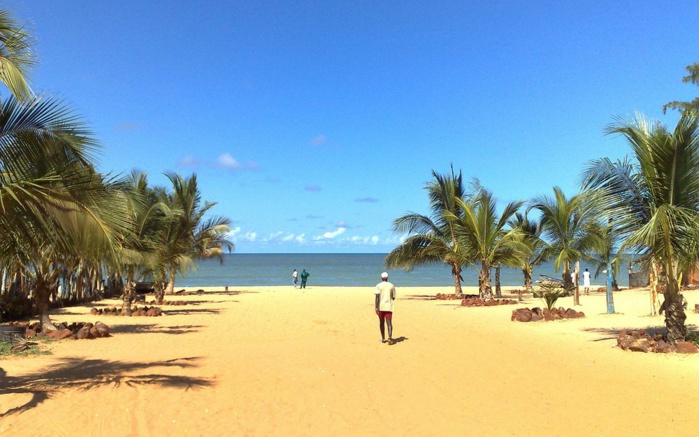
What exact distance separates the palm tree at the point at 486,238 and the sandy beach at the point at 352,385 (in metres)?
7.79

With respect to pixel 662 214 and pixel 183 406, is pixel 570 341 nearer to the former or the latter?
pixel 662 214

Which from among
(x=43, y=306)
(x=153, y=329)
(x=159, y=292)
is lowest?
(x=153, y=329)

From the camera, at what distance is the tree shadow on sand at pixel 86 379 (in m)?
6.30

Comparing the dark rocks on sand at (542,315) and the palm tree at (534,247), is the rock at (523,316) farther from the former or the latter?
the palm tree at (534,247)

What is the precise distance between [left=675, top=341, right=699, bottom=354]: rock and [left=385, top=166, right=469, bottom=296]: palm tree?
1403cm

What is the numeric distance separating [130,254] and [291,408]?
11.4 m

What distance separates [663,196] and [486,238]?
36.1ft

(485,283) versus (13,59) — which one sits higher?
(13,59)

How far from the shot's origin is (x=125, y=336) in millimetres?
11695

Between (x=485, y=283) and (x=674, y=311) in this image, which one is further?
(x=485, y=283)

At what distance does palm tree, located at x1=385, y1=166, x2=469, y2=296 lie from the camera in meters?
23.2

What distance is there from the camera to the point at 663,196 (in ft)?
29.6

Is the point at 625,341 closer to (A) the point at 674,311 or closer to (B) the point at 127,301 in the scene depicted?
(A) the point at 674,311

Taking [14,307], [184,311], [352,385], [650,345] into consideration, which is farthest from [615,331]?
[14,307]
